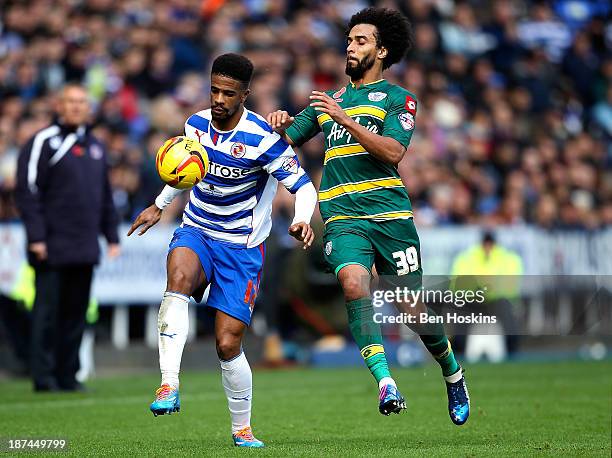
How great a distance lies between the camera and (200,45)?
774 inches

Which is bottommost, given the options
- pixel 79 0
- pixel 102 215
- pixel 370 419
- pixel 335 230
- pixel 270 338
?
pixel 270 338

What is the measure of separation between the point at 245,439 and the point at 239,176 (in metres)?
1.68

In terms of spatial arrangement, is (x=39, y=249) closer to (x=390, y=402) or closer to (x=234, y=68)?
(x=234, y=68)

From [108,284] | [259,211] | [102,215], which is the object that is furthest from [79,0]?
[259,211]

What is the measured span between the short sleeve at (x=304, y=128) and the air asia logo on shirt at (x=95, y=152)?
4.48 metres

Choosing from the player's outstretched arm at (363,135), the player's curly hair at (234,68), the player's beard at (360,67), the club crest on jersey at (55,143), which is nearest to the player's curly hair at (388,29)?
the player's beard at (360,67)

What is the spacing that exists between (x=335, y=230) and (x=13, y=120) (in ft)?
30.7

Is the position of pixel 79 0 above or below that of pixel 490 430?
above

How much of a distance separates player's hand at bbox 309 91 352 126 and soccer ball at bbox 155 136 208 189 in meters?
0.79

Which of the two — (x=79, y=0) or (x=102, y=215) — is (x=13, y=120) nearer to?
(x=79, y=0)

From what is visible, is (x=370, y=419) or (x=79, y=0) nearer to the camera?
(x=370, y=419)

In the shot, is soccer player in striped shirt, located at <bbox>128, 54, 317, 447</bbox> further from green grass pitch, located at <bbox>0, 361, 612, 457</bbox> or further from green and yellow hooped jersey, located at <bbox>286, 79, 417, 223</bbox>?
green grass pitch, located at <bbox>0, 361, 612, 457</bbox>

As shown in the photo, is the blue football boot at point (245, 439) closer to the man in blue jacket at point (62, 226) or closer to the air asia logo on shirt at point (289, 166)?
the air asia logo on shirt at point (289, 166)

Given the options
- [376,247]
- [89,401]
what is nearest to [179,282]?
[376,247]
